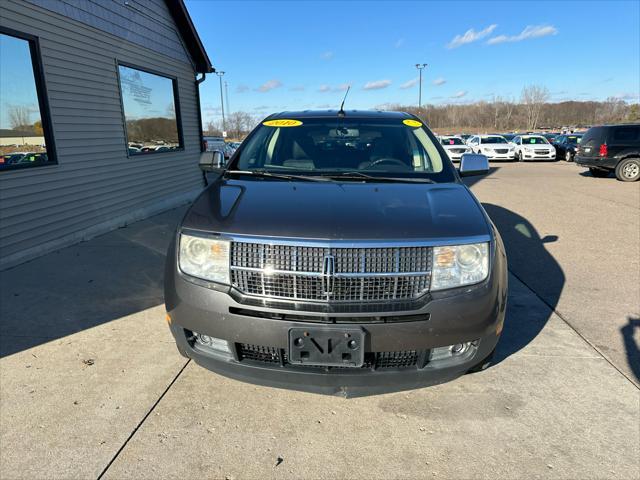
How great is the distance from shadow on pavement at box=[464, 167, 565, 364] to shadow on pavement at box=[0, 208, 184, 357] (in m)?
3.16

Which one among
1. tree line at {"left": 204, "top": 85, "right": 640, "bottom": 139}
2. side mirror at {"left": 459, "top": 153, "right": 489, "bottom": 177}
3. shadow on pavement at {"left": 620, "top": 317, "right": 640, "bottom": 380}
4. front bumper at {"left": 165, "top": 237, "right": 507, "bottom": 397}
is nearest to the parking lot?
shadow on pavement at {"left": 620, "top": 317, "right": 640, "bottom": 380}

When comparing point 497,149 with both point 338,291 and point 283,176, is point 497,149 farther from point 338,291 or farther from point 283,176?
point 338,291

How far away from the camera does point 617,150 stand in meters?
14.6

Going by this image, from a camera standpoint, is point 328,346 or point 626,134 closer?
point 328,346

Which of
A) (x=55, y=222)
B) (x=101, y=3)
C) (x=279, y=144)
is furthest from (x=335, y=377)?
(x=101, y=3)

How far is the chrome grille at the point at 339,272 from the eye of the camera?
208 cm

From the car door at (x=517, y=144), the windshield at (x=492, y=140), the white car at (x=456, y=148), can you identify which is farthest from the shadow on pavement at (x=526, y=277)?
the windshield at (x=492, y=140)

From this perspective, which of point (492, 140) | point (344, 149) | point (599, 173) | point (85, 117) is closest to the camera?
point (344, 149)

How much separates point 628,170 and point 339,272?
1642 centimetres

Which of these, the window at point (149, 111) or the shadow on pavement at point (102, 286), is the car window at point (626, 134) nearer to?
the shadow on pavement at point (102, 286)

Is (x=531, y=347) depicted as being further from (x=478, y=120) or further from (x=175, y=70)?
(x=478, y=120)

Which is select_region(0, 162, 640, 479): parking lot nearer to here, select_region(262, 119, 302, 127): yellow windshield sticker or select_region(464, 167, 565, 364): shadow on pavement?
select_region(464, 167, 565, 364): shadow on pavement

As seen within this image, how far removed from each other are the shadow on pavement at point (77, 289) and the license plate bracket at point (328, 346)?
7.75ft

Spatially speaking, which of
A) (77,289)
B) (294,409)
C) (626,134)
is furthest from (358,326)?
(626,134)
